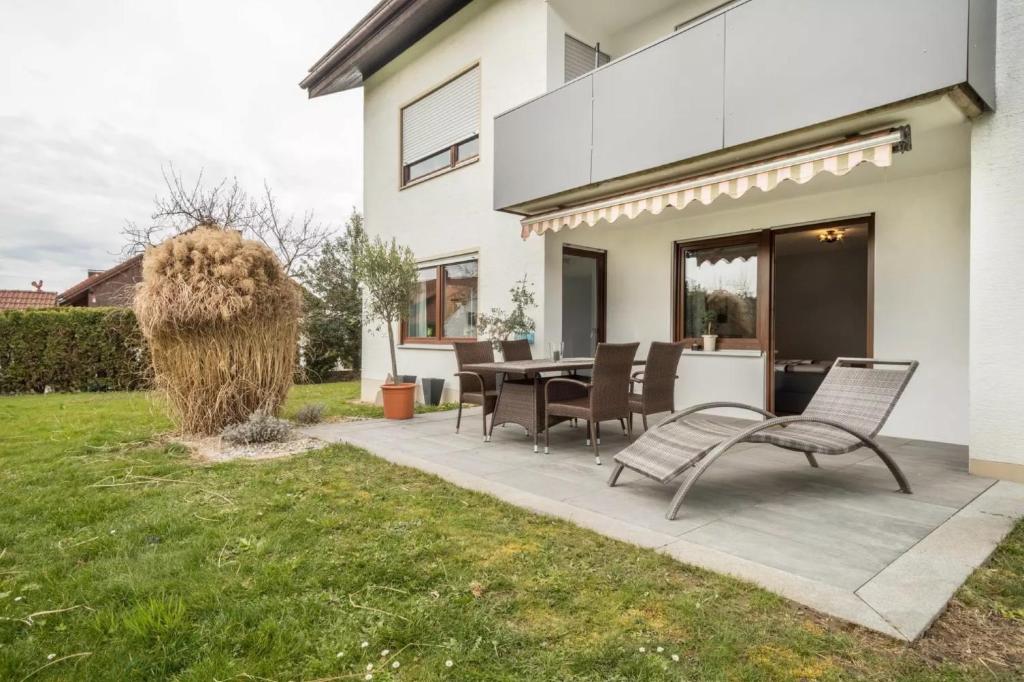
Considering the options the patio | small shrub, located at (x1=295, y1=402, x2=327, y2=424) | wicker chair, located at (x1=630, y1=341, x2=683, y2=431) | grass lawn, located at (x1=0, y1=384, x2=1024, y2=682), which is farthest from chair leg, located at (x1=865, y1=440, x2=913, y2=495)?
small shrub, located at (x1=295, y1=402, x2=327, y2=424)

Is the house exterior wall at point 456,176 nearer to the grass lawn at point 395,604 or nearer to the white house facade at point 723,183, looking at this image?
the white house facade at point 723,183

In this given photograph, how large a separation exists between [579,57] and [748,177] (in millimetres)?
5381

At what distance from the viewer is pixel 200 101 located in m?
21.6

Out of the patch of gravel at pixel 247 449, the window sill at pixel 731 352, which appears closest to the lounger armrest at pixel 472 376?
the patch of gravel at pixel 247 449

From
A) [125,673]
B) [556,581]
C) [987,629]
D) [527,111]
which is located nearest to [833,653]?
[987,629]

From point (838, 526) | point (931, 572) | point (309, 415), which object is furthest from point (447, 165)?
point (931, 572)

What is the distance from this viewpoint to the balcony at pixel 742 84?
4.99 meters

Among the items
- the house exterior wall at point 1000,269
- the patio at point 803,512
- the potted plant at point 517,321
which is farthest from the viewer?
the potted plant at point 517,321

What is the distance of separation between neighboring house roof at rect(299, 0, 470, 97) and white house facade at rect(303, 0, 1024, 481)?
0.23 feet

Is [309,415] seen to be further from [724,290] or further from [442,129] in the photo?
[724,290]

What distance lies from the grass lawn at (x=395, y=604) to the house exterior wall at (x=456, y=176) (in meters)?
6.23

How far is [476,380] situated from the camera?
8406mm

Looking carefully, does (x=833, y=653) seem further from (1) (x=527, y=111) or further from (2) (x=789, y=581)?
(1) (x=527, y=111)

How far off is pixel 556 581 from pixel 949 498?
3955mm
